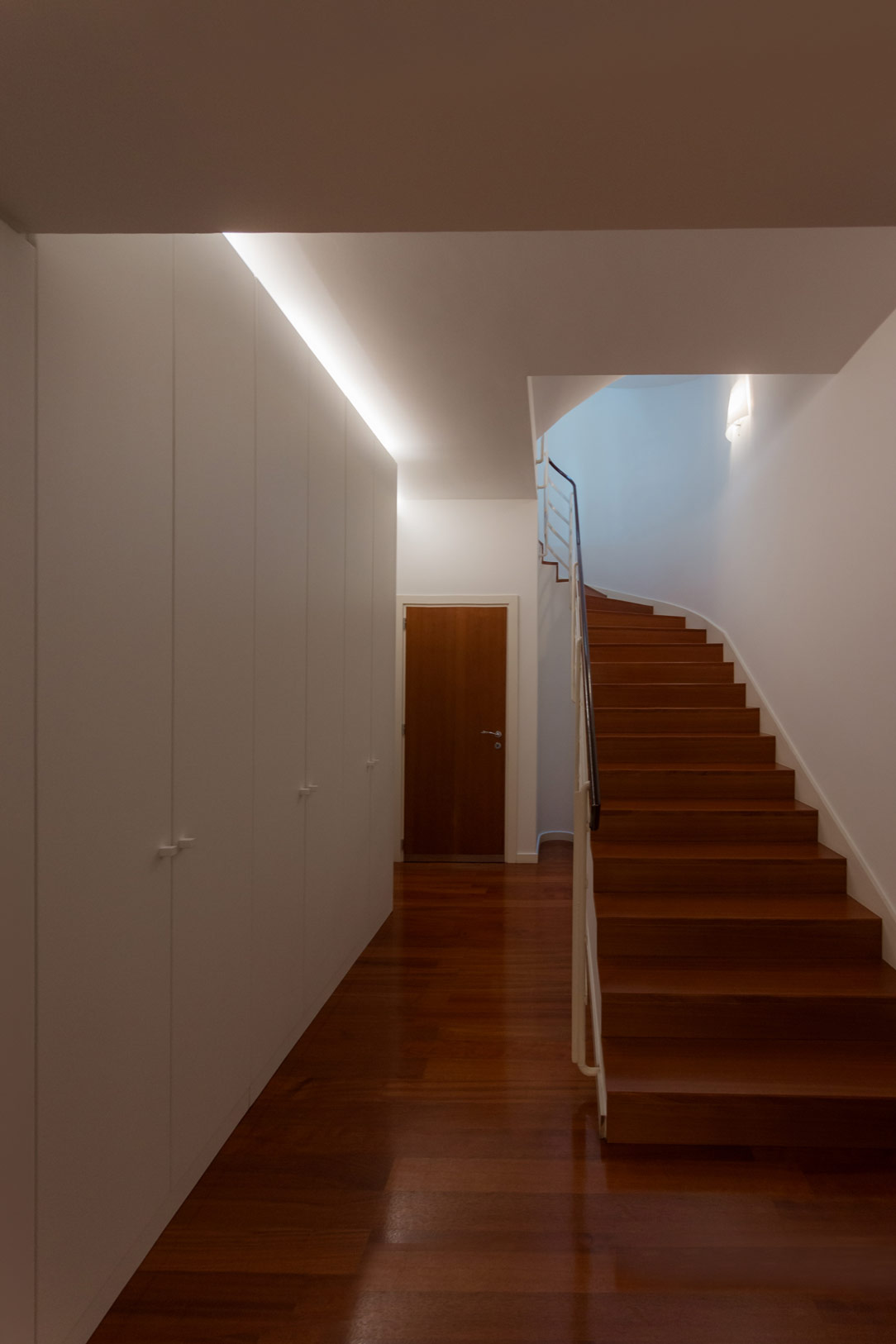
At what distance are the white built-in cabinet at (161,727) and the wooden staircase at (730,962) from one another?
1337mm

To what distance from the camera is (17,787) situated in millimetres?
1679

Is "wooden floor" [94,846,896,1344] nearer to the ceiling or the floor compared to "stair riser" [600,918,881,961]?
nearer to the floor

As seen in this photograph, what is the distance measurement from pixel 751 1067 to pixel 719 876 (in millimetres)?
993

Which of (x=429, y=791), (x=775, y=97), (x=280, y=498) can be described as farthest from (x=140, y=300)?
(x=429, y=791)

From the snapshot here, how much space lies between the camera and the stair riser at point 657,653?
245 inches

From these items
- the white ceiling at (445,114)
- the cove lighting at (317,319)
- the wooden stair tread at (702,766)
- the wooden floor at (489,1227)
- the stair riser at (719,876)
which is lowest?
the wooden floor at (489,1227)

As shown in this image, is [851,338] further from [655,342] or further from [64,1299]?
[64,1299]

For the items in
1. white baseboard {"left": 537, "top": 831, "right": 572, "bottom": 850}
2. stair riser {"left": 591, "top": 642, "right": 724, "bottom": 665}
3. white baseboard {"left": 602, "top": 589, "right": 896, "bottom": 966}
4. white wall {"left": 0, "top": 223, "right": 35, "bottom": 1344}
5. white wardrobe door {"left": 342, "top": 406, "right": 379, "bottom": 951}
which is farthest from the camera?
white baseboard {"left": 537, "top": 831, "right": 572, "bottom": 850}

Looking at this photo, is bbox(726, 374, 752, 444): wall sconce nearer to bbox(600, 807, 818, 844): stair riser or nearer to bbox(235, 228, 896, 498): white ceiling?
bbox(235, 228, 896, 498): white ceiling

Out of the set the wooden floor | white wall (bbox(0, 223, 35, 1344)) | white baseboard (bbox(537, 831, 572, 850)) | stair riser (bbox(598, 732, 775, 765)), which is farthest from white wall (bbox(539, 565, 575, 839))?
white wall (bbox(0, 223, 35, 1344))

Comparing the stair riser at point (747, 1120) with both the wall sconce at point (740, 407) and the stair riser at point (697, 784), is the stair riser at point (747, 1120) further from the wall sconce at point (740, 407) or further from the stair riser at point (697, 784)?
the wall sconce at point (740, 407)

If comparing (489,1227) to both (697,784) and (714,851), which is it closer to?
(714,851)

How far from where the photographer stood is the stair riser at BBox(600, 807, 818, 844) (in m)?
4.27

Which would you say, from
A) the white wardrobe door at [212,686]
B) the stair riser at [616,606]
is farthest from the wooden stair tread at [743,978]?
the stair riser at [616,606]
